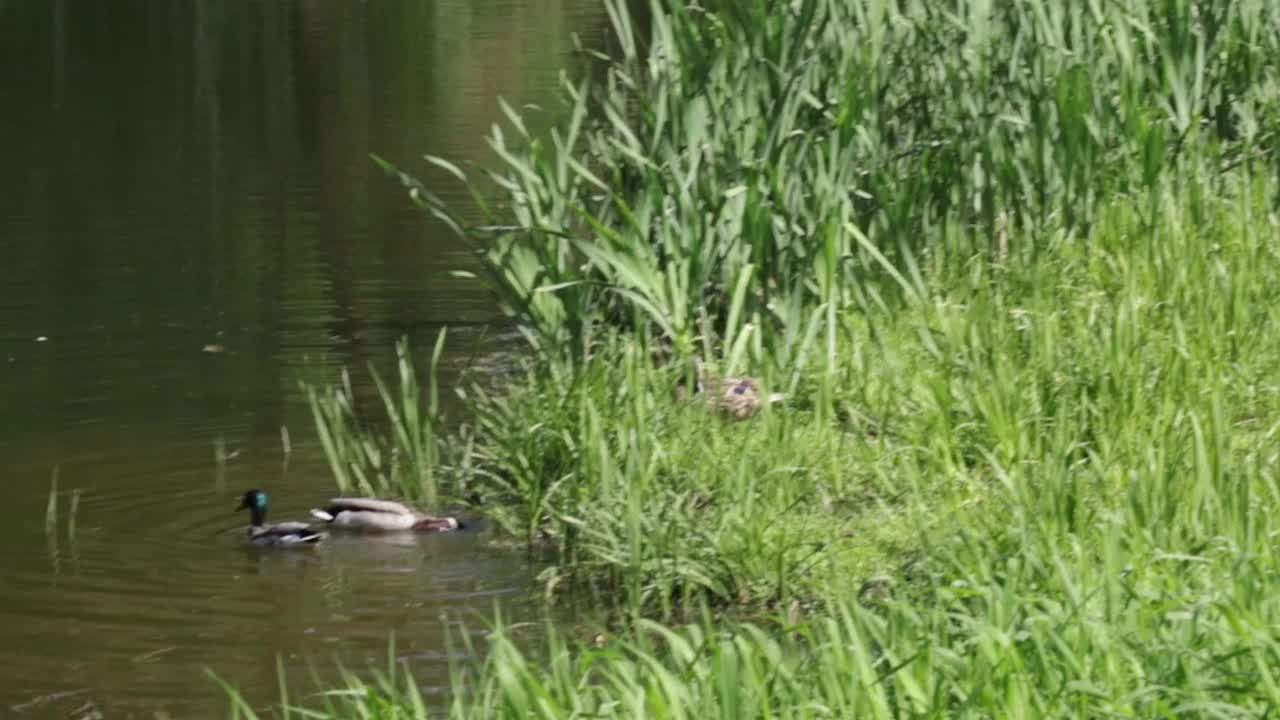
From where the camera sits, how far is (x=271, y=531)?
24.4 feet

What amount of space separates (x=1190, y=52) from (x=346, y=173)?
8413 millimetres

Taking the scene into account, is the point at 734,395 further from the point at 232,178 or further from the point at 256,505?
the point at 232,178

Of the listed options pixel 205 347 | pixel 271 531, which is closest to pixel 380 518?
pixel 271 531

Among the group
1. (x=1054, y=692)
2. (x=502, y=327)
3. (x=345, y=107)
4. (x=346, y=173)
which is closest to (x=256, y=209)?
(x=346, y=173)

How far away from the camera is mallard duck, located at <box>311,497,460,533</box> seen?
746 cm

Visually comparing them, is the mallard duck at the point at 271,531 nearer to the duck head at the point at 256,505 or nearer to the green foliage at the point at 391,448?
the duck head at the point at 256,505

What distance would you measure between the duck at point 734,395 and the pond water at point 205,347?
765 mm

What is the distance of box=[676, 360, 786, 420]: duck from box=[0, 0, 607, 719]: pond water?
30.1 inches

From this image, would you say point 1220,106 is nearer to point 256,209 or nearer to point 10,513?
point 10,513

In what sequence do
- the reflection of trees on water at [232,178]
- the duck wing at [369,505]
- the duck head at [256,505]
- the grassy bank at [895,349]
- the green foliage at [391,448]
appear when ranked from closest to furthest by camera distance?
the grassy bank at [895,349] < the duck wing at [369,505] < the duck head at [256,505] < the green foliage at [391,448] < the reflection of trees on water at [232,178]

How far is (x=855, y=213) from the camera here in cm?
834

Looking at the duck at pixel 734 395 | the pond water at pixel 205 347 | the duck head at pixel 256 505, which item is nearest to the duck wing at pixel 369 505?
the pond water at pixel 205 347

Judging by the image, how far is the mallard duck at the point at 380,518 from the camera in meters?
7.46

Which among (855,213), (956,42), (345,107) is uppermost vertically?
(956,42)
